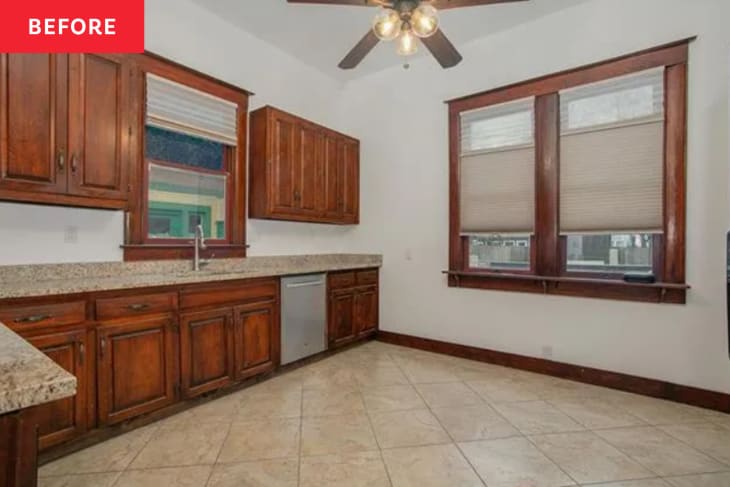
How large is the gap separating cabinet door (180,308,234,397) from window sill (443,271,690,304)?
7.34 ft

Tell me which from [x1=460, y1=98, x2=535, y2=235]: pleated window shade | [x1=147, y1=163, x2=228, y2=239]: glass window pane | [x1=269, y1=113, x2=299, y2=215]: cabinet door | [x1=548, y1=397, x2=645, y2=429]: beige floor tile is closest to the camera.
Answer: [x1=548, y1=397, x2=645, y2=429]: beige floor tile

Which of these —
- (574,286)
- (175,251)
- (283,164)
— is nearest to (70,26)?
(175,251)

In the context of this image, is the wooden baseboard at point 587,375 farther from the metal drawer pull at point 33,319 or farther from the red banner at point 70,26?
the red banner at point 70,26

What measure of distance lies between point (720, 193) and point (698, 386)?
1391 mm

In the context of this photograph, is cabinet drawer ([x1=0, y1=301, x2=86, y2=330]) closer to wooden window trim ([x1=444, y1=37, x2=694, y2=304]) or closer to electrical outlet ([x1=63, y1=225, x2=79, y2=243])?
electrical outlet ([x1=63, y1=225, x2=79, y2=243])

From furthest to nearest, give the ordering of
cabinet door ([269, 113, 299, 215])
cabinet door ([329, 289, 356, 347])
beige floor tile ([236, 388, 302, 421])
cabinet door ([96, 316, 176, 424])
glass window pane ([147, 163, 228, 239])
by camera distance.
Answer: cabinet door ([329, 289, 356, 347]) → cabinet door ([269, 113, 299, 215]) → glass window pane ([147, 163, 228, 239]) → beige floor tile ([236, 388, 302, 421]) → cabinet door ([96, 316, 176, 424])

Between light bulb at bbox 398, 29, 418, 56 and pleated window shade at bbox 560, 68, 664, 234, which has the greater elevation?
light bulb at bbox 398, 29, 418, 56

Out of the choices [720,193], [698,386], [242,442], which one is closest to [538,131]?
[720,193]

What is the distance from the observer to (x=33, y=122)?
2.14 meters

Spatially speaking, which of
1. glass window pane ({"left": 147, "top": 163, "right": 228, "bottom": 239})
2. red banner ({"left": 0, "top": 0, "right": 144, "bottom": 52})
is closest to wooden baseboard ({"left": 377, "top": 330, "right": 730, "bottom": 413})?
glass window pane ({"left": 147, "top": 163, "right": 228, "bottom": 239})

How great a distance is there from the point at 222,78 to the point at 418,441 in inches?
134

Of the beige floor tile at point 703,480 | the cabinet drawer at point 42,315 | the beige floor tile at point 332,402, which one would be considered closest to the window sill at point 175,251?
the cabinet drawer at point 42,315

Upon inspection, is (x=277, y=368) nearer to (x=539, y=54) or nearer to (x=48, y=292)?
(x=48, y=292)

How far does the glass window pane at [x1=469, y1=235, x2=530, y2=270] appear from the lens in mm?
3566
